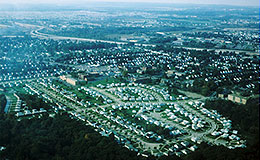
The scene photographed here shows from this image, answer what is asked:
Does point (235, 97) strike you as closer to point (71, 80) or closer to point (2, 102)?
point (71, 80)

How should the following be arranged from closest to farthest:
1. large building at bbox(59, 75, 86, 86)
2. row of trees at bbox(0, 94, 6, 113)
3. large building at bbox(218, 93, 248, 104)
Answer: row of trees at bbox(0, 94, 6, 113)
large building at bbox(218, 93, 248, 104)
large building at bbox(59, 75, 86, 86)

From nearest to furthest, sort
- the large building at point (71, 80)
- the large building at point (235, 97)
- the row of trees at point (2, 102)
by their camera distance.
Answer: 1. the row of trees at point (2, 102)
2. the large building at point (235, 97)
3. the large building at point (71, 80)

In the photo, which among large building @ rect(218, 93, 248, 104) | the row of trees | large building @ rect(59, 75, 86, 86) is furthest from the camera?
large building @ rect(59, 75, 86, 86)

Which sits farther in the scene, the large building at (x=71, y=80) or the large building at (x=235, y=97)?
the large building at (x=71, y=80)

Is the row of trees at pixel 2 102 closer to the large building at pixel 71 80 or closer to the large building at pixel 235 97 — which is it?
the large building at pixel 71 80

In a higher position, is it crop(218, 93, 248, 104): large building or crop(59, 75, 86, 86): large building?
crop(218, 93, 248, 104): large building

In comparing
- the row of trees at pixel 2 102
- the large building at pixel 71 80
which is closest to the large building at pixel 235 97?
the large building at pixel 71 80

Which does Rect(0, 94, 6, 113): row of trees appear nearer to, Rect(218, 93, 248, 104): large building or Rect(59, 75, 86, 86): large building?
Rect(59, 75, 86, 86): large building

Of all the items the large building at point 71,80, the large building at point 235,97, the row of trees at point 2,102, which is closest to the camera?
the row of trees at point 2,102

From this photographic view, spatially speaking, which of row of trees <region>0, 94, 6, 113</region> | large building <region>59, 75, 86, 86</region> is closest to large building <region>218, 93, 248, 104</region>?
large building <region>59, 75, 86, 86</region>

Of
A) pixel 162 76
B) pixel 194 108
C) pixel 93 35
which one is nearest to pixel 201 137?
pixel 194 108

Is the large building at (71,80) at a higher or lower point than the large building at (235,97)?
lower
